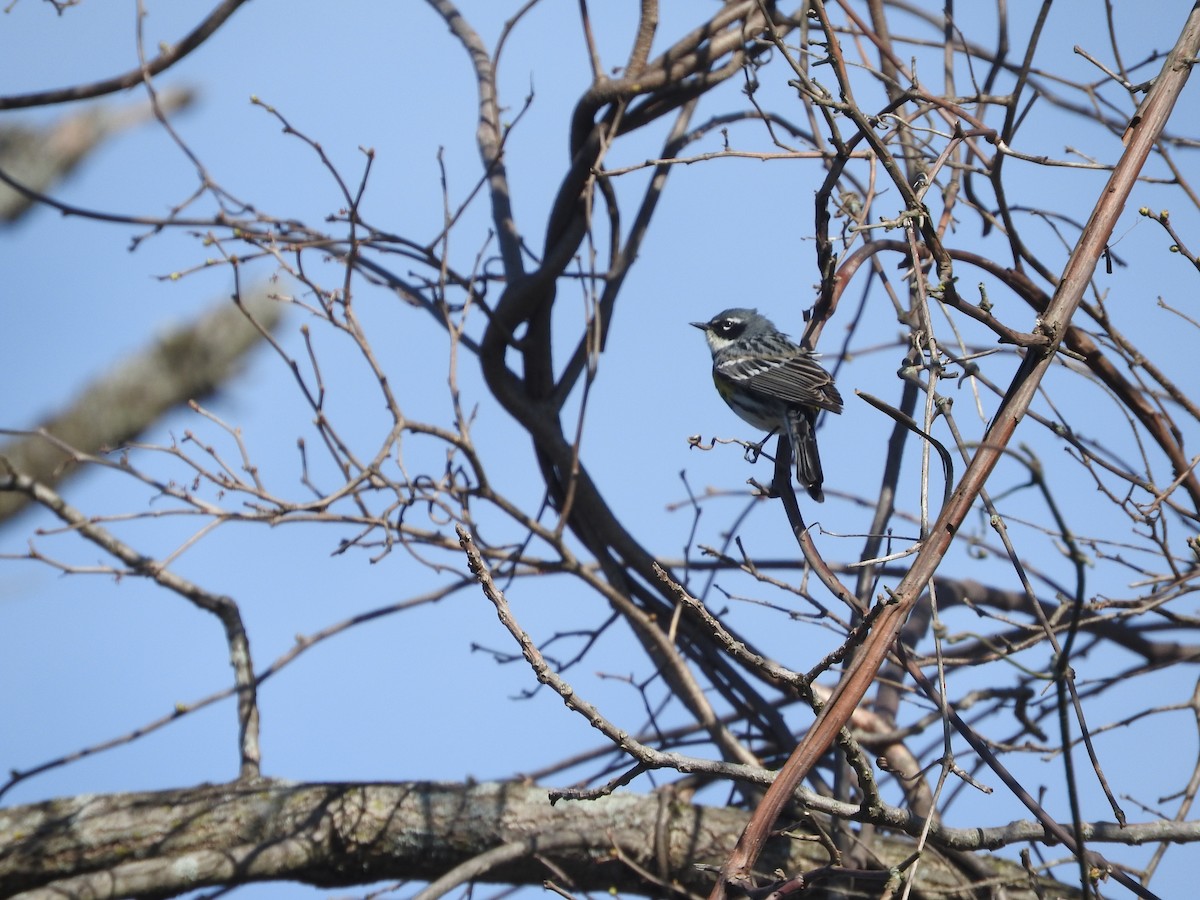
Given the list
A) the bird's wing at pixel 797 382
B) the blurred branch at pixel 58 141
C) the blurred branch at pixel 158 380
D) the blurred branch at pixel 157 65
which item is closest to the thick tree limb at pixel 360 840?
the bird's wing at pixel 797 382

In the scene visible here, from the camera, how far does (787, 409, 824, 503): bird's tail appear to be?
3.00 metres

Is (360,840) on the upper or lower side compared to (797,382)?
lower

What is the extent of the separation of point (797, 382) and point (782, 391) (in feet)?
0.17

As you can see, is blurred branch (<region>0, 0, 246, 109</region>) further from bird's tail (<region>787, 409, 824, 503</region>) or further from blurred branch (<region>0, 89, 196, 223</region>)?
blurred branch (<region>0, 89, 196, 223</region>)

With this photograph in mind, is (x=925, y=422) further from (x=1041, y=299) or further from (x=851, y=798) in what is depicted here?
(x=851, y=798)

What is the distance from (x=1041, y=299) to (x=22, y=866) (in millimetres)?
3190

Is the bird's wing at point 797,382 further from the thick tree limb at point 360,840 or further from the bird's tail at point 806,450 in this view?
the thick tree limb at point 360,840

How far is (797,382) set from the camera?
329 centimetres

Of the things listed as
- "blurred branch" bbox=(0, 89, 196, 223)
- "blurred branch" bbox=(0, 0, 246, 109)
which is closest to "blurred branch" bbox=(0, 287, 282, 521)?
"blurred branch" bbox=(0, 89, 196, 223)

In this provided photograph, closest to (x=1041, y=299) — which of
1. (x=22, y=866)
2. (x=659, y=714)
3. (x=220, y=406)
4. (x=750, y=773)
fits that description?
(x=750, y=773)

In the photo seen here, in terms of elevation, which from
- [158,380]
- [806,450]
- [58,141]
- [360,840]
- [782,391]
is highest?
[58,141]

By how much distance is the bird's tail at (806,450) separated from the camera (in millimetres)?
2996

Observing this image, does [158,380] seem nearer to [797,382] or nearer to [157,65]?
[157,65]

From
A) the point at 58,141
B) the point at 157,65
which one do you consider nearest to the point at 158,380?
the point at 58,141
